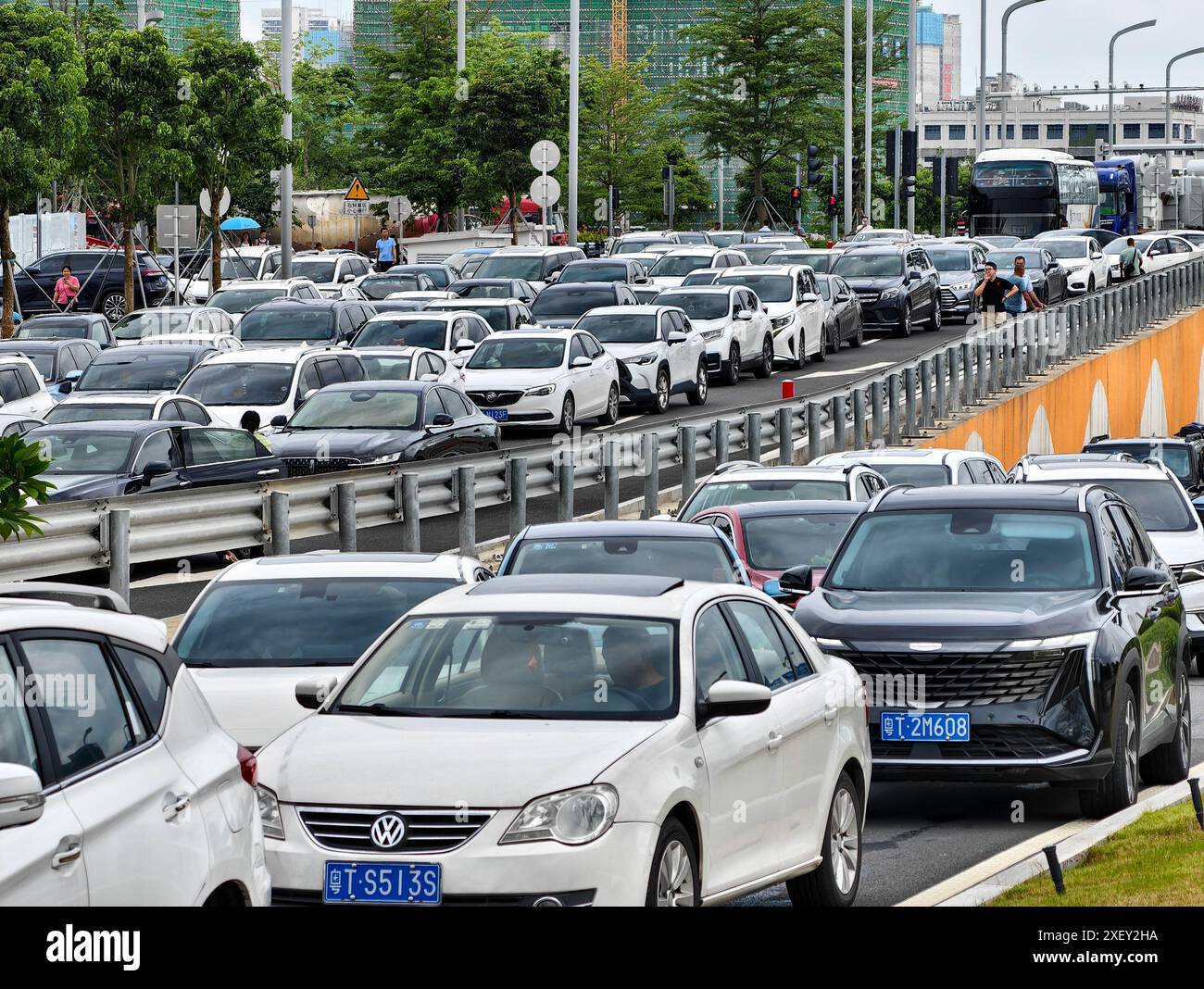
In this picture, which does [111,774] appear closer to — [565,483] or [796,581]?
[796,581]

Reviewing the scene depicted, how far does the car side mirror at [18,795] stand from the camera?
17.0ft

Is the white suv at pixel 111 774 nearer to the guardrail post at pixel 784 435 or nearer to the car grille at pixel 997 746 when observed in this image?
the car grille at pixel 997 746

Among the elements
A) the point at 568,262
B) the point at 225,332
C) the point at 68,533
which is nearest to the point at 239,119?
the point at 568,262

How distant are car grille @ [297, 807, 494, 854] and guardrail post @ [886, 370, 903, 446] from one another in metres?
23.3

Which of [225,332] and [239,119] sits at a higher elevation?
[239,119]

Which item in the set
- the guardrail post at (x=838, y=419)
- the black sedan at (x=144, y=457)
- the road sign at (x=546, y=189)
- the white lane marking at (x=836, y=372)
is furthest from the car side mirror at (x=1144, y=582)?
the road sign at (x=546, y=189)

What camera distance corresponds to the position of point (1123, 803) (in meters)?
11.6

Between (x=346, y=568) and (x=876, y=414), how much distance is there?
1810cm

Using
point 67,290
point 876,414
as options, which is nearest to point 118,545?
point 876,414

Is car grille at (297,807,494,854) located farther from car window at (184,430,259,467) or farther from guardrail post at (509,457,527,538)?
car window at (184,430,259,467)

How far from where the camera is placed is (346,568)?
40.6ft
